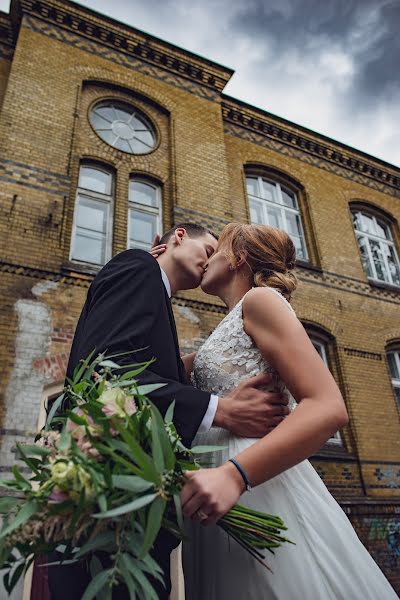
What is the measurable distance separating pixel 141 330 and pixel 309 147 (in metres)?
10.8

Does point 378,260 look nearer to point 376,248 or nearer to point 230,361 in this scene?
point 376,248

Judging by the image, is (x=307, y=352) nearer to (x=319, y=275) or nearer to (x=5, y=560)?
(x=5, y=560)

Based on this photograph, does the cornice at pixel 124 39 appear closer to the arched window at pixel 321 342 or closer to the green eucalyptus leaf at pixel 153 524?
the arched window at pixel 321 342

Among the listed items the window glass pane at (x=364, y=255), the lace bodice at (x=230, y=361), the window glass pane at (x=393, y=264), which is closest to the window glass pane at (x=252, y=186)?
the window glass pane at (x=364, y=255)

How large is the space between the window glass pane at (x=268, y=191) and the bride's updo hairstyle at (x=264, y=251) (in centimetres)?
822

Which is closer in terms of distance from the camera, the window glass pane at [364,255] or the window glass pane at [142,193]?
the window glass pane at [142,193]

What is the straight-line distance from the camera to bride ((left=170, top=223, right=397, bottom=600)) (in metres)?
1.35

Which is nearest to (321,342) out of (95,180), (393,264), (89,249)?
(393,264)

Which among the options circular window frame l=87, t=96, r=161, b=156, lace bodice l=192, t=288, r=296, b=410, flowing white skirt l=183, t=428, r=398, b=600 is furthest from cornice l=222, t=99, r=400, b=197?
flowing white skirt l=183, t=428, r=398, b=600

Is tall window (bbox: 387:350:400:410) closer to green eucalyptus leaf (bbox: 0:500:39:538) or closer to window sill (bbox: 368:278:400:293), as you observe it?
window sill (bbox: 368:278:400:293)

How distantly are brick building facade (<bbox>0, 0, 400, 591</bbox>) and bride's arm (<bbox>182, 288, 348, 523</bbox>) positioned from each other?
4.37 m

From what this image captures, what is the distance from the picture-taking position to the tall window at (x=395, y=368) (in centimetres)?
923

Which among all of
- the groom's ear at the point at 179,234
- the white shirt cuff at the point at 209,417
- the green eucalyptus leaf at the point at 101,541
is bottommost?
the green eucalyptus leaf at the point at 101,541

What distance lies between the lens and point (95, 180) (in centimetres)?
776
